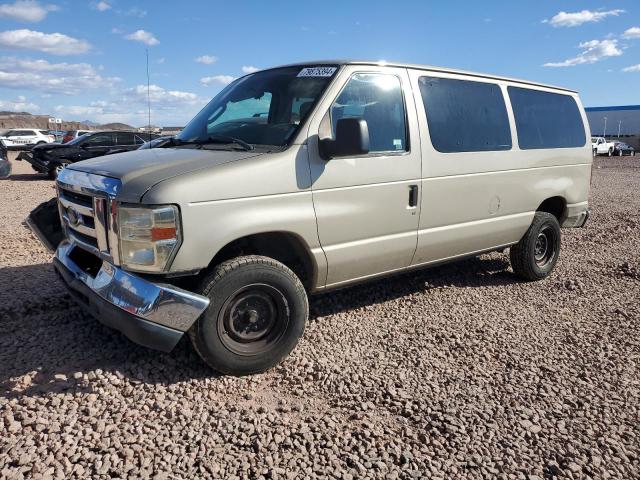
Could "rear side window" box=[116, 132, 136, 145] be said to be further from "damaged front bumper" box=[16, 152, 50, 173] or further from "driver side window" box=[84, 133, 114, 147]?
"damaged front bumper" box=[16, 152, 50, 173]

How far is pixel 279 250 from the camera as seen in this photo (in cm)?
404

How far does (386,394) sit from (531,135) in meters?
3.55

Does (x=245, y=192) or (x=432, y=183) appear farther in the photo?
(x=432, y=183)

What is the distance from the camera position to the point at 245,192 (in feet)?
11.3

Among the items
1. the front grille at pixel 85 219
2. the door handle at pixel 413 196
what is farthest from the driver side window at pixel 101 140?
the door handle at pixel 413 196

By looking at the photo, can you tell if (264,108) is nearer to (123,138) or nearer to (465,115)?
(465,115)

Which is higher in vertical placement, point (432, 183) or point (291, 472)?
point (432, 183)

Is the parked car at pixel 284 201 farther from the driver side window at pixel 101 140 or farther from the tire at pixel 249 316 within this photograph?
the driver side window at pixel 101 140

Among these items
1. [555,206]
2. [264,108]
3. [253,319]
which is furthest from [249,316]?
[555,206]

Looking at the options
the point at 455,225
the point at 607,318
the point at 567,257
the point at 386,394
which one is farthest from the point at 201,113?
the point at 567,257

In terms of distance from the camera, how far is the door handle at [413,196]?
4.37 m

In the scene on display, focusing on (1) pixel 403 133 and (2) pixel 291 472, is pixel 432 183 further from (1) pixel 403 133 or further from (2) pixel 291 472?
(2) pixel 291 472

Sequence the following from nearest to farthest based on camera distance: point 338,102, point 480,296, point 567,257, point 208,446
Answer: point 208,446 → point 338,102 → point 480,296 → point 567,257

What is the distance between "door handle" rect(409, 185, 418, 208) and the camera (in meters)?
4.37
